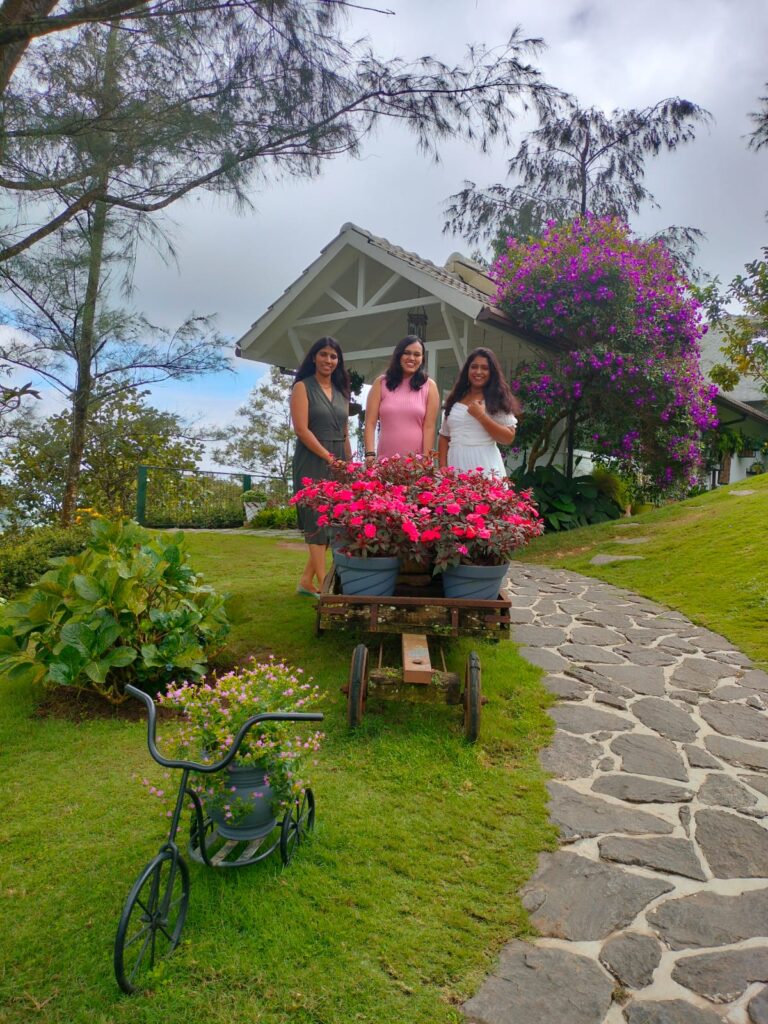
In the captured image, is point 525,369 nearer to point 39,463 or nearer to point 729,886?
point 39,463

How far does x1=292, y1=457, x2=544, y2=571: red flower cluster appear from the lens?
3133 mm

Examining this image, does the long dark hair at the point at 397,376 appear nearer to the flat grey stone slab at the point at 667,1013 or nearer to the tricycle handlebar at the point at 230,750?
the tricycle handlebar at the point at 230,750

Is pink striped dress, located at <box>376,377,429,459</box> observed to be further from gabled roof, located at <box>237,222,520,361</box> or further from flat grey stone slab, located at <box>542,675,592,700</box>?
gabled roof, located at <box>237,222,520,361</box>

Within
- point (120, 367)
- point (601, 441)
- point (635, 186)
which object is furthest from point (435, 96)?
point (635, 186)

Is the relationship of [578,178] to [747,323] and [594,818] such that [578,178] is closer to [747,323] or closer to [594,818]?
[747,323]

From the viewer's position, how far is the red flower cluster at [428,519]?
3133mm

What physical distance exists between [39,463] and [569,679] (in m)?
7.39

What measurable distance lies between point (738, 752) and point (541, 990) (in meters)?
1.90

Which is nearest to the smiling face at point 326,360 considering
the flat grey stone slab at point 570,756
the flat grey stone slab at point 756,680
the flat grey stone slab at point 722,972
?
the flat grey stone slab at point 570,756

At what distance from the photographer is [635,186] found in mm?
18125

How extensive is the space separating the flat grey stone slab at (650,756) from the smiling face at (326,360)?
2913 millimetres

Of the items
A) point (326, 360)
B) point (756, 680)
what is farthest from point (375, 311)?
point (756, 680)

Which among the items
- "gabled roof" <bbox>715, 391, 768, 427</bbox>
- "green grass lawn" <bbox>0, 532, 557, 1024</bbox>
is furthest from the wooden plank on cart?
"gabled roof" <bbox>715, 391, 768, 427</bbox>

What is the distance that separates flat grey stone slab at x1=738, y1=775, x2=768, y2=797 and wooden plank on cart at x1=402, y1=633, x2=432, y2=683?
1462mm
